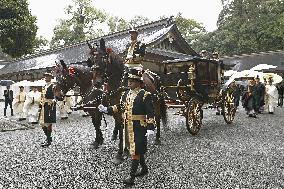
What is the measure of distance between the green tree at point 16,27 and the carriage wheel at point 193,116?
939 cm

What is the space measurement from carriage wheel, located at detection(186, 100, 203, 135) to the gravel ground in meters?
0.23

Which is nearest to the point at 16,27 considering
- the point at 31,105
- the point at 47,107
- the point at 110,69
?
the point at 31,105

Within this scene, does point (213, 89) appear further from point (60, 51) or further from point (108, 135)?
point (60, 51)

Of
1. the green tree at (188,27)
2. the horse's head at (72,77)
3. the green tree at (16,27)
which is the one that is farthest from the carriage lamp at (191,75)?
the green tree at (188,27)

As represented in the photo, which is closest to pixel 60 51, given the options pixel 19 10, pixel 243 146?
pixel 19 10

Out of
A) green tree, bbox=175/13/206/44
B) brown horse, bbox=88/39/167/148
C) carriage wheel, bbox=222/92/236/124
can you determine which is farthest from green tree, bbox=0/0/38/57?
green tree, bbox=175/13/206/44

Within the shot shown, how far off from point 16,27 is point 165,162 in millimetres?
10905

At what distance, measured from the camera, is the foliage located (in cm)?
3816

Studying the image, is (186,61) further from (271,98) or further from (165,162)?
(271,98)

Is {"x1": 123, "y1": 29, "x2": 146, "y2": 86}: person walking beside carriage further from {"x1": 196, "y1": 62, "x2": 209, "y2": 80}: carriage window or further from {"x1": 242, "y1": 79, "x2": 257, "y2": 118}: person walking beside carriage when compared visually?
{"x1": 242, "y1": 79, "x2": 257, "y2": 118}: person walking beside carriage

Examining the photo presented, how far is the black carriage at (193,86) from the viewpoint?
900 centimetres

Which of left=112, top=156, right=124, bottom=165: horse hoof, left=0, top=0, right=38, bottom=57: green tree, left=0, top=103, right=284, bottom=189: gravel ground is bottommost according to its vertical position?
left=0, top=103, right=284, bottom=189: gravel ground

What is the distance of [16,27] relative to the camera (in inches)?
545

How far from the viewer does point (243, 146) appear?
297 inches
